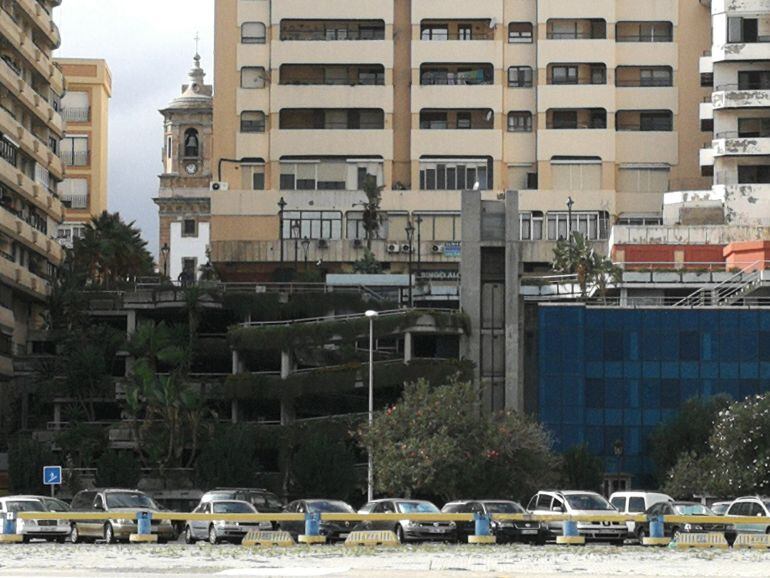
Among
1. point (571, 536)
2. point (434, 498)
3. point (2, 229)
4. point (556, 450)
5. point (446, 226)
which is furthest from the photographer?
point (446, 226)

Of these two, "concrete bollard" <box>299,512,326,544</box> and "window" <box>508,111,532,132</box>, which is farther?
"window" <box>508,111,532,132</box>

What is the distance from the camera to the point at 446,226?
144 meters

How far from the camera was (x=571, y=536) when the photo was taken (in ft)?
209

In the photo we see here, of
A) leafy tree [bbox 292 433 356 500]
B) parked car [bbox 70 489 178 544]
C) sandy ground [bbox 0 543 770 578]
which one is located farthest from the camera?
leafy tree [bbox 292 433 356 500]

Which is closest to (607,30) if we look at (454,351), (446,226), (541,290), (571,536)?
(446,226)

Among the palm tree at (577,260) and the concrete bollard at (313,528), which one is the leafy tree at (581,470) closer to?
the palm tree at (577,260)

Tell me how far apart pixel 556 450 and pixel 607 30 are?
155 feet

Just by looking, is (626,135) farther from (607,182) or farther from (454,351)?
(454,351)

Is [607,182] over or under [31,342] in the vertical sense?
over

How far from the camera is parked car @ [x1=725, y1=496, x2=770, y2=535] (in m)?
63.1

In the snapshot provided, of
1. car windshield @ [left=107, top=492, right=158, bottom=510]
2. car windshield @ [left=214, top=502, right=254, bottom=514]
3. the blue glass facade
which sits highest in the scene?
the blue glass facade

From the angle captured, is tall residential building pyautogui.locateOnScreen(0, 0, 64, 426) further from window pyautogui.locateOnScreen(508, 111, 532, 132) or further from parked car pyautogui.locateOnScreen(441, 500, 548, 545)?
parked car pyautogui.locateOnScreen(441, 500, 548, 545)

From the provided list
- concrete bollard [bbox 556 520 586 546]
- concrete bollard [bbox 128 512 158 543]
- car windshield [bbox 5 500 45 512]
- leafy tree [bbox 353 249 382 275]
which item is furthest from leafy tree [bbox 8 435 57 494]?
concrete bollard [bbox 556 520 586 546]

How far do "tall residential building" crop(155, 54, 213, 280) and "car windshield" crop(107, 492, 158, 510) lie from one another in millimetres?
121901
